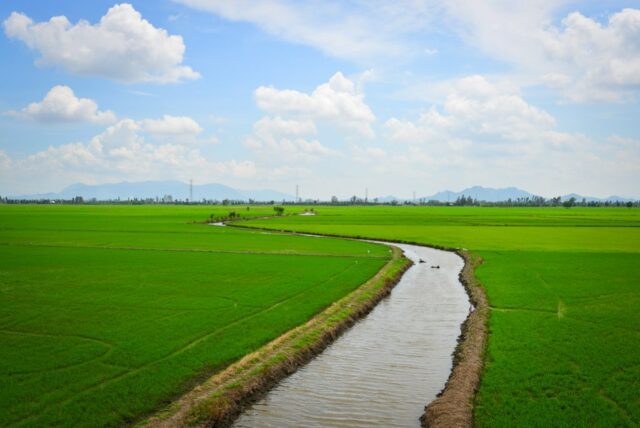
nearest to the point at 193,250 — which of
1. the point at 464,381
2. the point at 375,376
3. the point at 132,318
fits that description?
the point at 132,318

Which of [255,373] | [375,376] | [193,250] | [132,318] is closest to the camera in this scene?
[255,373]

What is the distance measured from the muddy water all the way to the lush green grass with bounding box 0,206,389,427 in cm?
219

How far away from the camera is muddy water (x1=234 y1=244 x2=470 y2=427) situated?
1174 centimetres

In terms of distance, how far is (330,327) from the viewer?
18234mm

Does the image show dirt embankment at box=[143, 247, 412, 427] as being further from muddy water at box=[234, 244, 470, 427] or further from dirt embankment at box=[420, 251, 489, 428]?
dirt embankment at box=[420, 251, 489, 428]

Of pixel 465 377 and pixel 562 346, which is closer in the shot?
pixel 465 377

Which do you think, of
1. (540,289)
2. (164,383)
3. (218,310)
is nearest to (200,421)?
(164,383)

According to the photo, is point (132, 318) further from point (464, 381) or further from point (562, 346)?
point (562, 346)

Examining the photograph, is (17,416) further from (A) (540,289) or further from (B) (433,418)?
(A) (540,289)

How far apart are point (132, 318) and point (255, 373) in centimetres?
743

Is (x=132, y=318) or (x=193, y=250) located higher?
(x=193, y=250)

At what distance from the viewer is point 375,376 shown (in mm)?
14156

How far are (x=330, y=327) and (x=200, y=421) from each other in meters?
7.97

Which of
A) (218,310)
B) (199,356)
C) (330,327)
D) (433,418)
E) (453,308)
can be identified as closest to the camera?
(433,418)
